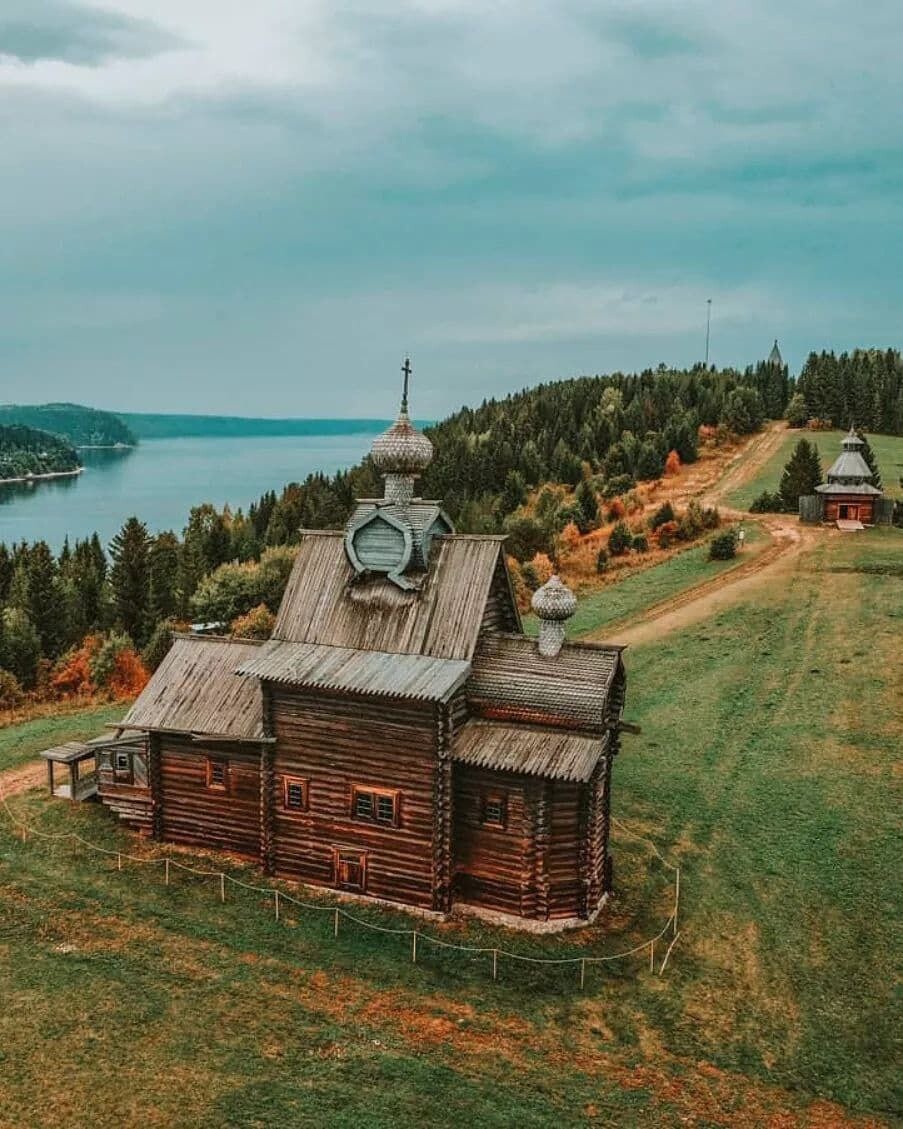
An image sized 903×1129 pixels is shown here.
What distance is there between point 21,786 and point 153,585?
44411 millimetres

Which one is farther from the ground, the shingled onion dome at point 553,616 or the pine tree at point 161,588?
the shingled onion dome at point 553,616

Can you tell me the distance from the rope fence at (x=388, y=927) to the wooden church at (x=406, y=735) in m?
0.85

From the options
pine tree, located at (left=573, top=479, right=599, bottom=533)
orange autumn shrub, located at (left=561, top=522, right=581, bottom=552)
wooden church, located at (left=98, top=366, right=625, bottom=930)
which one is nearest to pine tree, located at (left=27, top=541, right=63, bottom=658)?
orange autumn shrub, located at (left=561, top=522, right=581, bottom=552)

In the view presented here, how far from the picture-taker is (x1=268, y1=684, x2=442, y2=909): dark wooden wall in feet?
71.5

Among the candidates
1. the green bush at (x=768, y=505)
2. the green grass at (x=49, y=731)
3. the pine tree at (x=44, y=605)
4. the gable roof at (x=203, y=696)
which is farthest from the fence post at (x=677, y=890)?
the pine tree at (x=44, y=605)

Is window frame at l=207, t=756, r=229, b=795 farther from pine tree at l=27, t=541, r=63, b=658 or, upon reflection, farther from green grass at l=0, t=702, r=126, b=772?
pine tree at l=27, t=541, r=63, b=658

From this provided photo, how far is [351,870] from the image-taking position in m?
23.0

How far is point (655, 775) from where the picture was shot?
31.1 m

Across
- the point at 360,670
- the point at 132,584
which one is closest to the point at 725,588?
the point at 360,670

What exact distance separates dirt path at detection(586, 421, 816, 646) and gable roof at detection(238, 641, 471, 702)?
77.4ft

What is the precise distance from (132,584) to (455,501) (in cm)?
3300

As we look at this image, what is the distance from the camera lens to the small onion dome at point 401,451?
2459 cm

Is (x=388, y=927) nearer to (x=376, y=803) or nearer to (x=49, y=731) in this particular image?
(x=376, y=803)

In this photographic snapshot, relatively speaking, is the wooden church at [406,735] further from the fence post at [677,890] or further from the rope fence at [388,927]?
the fence post at [677,890]
